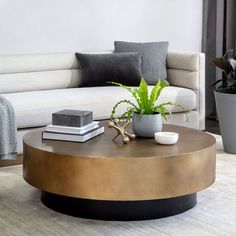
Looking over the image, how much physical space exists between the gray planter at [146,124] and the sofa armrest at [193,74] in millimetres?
1682

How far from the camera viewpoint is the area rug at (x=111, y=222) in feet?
8.89

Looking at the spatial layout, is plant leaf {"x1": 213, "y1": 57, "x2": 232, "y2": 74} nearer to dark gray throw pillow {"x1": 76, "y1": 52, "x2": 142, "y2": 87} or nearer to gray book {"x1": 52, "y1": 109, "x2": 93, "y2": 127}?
dark gray throw pillow {"x1": 76, "y1": 52, "x2": 142, "y2": 87}

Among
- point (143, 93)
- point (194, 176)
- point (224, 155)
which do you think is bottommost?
point (224, 155)

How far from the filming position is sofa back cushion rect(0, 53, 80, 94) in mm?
4457

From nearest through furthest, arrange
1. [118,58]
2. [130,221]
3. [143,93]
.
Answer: [130,221]
[143,93]
[118,58]

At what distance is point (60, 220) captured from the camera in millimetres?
2854

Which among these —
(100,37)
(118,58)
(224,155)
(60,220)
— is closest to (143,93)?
(60,220)

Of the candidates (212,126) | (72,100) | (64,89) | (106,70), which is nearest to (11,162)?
(72,100)

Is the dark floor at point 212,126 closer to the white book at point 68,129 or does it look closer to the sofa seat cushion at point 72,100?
the sofa seat cushion at point 72,100

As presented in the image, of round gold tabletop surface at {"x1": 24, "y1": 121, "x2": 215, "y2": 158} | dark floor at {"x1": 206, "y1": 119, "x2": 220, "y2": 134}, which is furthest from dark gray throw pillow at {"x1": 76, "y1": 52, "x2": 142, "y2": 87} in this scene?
round gold tabletop surface at {"x1": 24, "y1": 121, "x2": 215, "y2": 158}

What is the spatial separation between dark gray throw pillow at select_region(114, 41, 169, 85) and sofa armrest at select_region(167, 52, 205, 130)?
4.8 inches

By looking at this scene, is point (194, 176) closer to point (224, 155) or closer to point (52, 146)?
point (52, 146)

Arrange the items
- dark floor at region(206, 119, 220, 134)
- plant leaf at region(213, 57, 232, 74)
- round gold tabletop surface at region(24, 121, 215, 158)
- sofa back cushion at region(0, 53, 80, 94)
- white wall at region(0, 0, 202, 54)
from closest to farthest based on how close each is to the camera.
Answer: round gold tabletop surface at region(24, 121, 215, 158) < plant leaf at region(213, 57, 232, 74) < sofa back cushion at region(0, 53, 80, 94) < white wall at region(0, 0, 202, 54) < dark floor at region(206, 119, 220, 134)

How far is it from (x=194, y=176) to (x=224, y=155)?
1.40 meters
